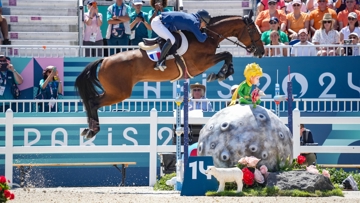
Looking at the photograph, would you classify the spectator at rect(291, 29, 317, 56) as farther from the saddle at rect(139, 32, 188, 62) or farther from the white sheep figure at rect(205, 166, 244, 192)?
the white sheep figure at rect(205, 166, 244, 192)

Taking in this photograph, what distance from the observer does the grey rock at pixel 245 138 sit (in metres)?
12.0

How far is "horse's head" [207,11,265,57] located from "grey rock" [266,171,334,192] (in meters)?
2.89

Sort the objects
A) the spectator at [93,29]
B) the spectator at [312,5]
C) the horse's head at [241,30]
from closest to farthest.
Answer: the horse's head at [241,30] → the spectator at [93,29] → the spectator at [312,5]

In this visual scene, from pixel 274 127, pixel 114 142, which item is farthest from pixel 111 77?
pixel 274 127

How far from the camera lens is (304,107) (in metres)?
15.9

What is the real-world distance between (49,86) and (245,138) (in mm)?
5499

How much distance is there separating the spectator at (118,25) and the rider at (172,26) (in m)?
3.62

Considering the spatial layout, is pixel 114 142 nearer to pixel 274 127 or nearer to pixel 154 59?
pixel 154 59

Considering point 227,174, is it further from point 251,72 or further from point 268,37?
point 268,37

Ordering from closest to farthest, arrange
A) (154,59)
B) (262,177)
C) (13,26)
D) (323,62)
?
(262,177), (154,59), (323,62), (13,26)

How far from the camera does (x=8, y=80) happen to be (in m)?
16.3

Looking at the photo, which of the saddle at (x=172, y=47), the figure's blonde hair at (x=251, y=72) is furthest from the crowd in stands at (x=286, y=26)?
the figure's blonde hair at (x=251, y=72)

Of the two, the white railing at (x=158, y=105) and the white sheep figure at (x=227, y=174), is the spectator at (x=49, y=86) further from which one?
the white sheep figure at (x=227, y=174)

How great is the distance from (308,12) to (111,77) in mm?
6079
